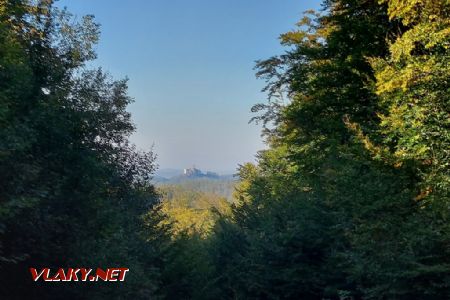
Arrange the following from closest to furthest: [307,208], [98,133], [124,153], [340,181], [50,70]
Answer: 1. [340,181]
2. [50,70]
3. [307,208]
4. [98,133]
5. [124,153]

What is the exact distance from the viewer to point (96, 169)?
14094 mm

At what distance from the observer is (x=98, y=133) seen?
18297 mm

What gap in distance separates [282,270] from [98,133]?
10969 mm

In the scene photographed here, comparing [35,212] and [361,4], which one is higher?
[361,4]

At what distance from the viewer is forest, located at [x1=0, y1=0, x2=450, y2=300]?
9.55 m

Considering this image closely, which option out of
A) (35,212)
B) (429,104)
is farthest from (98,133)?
(429,104)

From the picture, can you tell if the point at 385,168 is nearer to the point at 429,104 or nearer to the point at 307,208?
the point at 429,104

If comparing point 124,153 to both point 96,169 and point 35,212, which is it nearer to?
point 96,169

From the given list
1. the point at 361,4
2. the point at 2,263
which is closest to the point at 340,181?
the point at 361,4

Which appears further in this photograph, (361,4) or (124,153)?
(124,153)

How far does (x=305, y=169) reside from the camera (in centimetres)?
1897

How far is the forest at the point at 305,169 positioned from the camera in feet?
31.3

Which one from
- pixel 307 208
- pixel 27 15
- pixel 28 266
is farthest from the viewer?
pixel 27 15

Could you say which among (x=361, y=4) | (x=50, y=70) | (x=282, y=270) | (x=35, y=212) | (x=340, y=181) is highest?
(x=361, y=4)
